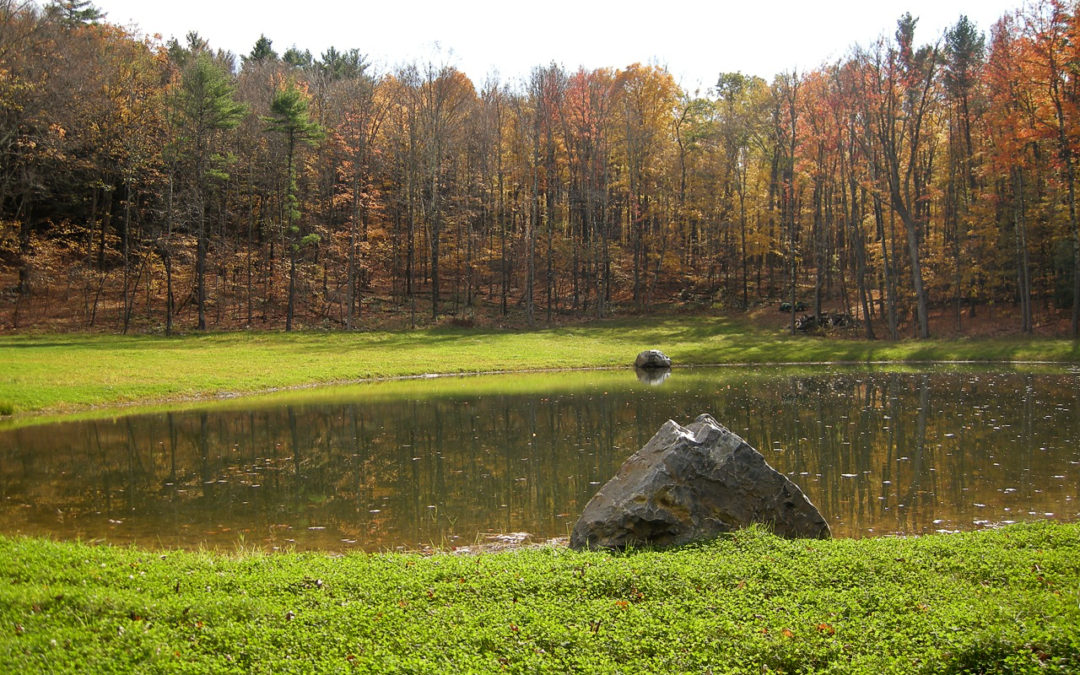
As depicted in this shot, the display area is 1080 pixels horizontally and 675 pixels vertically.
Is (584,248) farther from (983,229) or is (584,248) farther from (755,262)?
(983,229)

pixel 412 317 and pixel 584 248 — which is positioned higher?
pixel 584 248

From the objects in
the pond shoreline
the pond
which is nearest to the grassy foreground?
the pond

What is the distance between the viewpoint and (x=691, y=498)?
8.07m

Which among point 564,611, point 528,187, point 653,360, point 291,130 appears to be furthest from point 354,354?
point 564,611

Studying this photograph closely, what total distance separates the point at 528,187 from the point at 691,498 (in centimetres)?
5262

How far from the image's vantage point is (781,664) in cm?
483

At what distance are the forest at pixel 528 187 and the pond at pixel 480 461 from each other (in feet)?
64.9

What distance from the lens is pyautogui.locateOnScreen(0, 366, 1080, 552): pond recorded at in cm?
1012

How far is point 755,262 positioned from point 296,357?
3939 centimetres

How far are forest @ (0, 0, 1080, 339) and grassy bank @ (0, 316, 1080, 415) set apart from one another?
14.4ft

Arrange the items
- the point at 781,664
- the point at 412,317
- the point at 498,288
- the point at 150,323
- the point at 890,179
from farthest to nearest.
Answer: the point at 498,288 → the point at 412,317 → the point at 150,323 → the point at 890,179 → the point at 781,664

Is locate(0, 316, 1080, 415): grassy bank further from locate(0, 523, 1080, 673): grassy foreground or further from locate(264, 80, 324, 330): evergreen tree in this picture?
locate(0, 523, 1080, 673): grassy foreground

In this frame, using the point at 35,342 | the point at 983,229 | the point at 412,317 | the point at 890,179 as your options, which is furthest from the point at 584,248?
the point at 35,342

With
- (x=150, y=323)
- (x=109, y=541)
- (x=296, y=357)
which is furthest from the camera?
(x=150, y=323)
